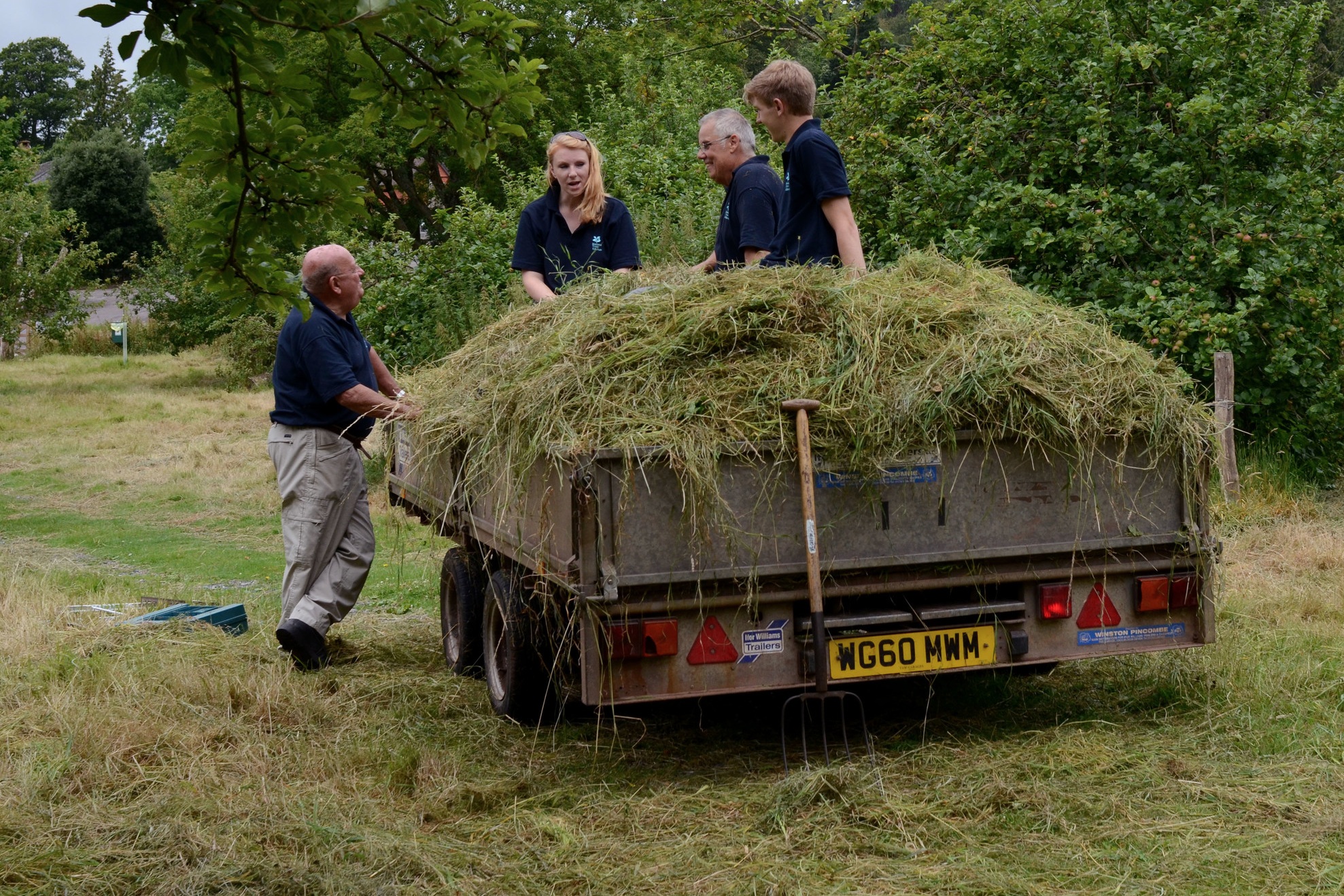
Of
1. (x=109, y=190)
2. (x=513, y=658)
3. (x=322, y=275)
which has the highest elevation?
(x=109, y=190)

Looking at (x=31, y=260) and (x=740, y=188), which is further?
(x=31, y=260)

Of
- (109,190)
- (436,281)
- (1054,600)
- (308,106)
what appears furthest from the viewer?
(109,190)

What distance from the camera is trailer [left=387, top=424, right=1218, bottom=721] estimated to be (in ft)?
14.9

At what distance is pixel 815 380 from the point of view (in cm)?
476

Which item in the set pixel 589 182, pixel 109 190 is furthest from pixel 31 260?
pixel 589 182

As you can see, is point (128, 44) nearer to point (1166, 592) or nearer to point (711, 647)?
point (711, 647)

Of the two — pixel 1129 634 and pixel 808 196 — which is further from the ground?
pixel 808 196

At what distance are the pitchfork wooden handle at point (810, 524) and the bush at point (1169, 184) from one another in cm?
564

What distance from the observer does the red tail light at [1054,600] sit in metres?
4.93

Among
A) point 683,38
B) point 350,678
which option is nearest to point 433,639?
point 350,678

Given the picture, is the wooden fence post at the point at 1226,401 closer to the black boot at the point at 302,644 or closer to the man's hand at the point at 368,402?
the man's hand at the point at 368,402

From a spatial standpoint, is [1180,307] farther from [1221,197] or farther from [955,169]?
[955,169]

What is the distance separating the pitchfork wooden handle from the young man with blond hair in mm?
1334

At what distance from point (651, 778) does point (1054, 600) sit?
1591mm
